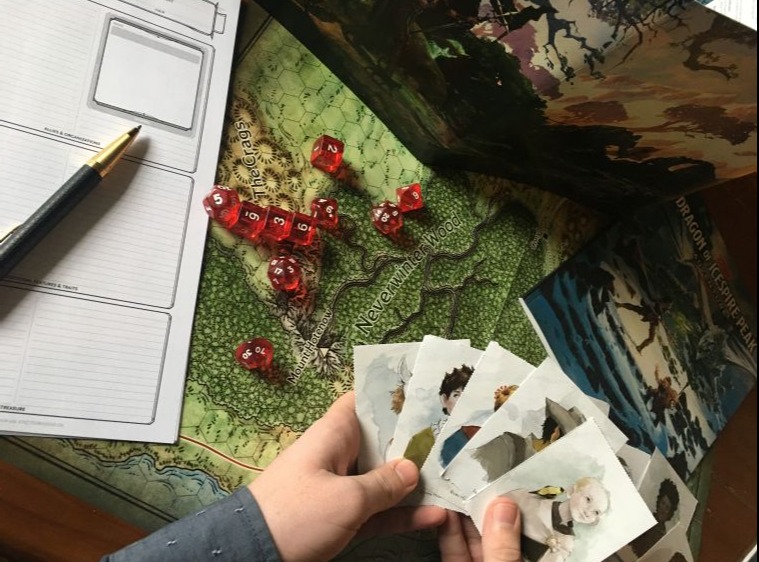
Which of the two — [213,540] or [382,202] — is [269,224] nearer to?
[382,202]

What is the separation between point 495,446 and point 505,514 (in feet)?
0.22

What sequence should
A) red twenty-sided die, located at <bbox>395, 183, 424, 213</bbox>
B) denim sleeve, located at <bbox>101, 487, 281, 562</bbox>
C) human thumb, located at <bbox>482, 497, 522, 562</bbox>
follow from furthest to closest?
red twenty-sided die, located at <bbox>395, 183, 424, 213</bbox>, human thumb, located at <bbox>482, 497, 522, 562</bbox>, denim sleeve, located at <bbox>101, 487, 281, 562</bbox>

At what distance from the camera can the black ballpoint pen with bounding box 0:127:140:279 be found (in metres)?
0.56

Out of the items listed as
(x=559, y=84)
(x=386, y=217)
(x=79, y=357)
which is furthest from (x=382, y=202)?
(x=79, y=357)

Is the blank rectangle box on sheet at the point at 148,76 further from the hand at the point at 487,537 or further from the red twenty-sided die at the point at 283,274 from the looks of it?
the hand at the point at 487,537

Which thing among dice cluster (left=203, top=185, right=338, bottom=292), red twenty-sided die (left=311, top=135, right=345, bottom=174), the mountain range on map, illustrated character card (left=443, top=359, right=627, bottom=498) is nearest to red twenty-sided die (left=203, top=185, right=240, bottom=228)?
dice cluster (left=203, top=185, right=338, bottom=292)

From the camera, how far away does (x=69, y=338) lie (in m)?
0.57

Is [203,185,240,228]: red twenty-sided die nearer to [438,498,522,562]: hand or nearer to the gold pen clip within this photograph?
the gold pen clip

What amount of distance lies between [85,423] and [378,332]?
0.98ft

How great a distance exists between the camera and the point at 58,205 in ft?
1.90

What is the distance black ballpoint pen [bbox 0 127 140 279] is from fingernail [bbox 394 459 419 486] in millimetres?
389

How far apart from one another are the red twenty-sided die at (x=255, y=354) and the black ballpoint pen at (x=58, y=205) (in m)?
0.20

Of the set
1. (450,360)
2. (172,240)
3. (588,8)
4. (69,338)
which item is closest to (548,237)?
(450,360)

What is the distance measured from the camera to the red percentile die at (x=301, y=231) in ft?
2.22
